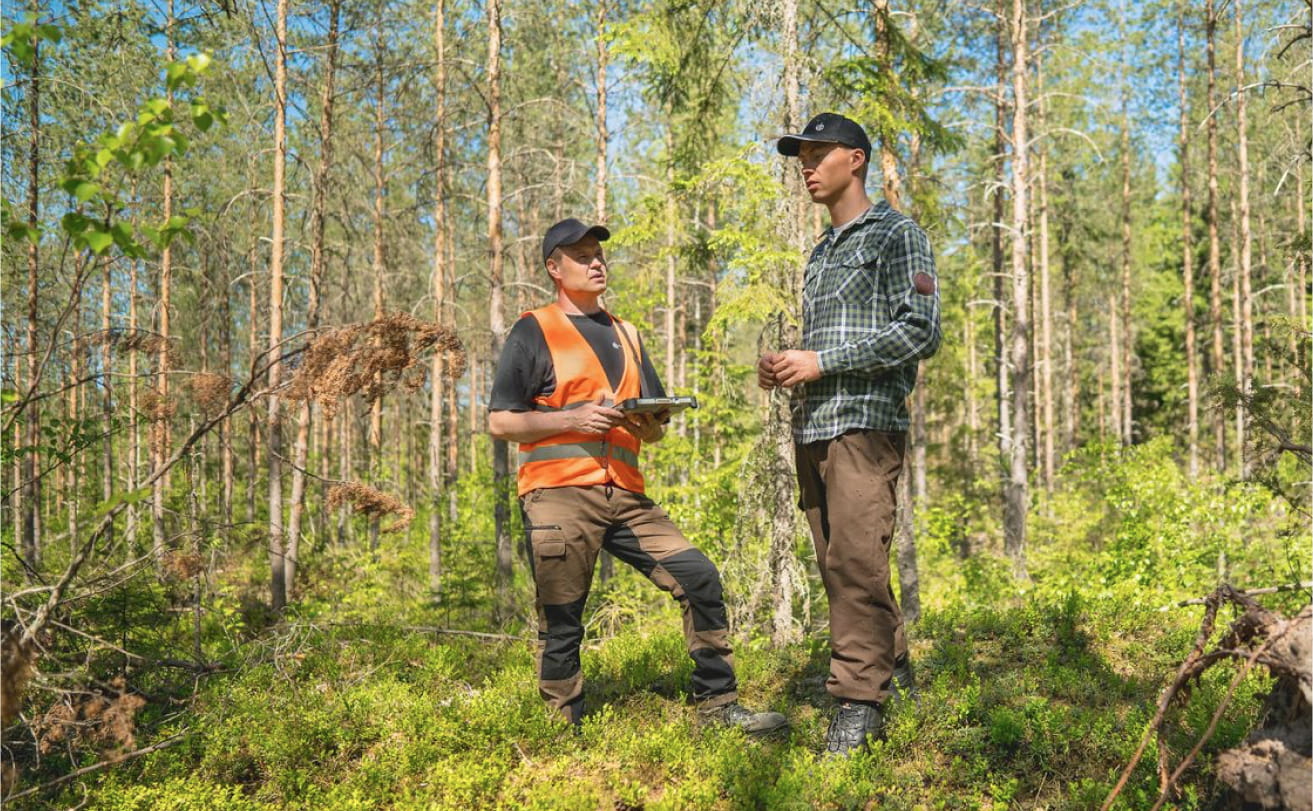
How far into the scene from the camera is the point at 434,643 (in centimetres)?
681

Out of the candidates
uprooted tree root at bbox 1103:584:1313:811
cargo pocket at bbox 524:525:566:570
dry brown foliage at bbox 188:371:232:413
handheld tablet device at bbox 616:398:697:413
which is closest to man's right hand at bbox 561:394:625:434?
handheld tablet device at bbox 616:398:697:413

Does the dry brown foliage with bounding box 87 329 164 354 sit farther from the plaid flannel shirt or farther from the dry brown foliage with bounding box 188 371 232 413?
the plaid flannel shirt

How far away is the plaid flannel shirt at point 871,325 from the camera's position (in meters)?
3.30

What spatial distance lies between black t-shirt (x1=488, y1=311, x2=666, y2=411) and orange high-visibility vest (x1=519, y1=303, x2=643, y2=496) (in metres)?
0.03

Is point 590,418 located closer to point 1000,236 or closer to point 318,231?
point 318,231

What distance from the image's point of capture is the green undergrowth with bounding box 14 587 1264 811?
10.3 feet

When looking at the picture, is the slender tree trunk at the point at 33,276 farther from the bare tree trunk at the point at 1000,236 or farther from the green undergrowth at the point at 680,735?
the bare tree trunk at the point at 1000,236

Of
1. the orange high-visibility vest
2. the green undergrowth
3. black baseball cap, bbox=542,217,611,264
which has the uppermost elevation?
black baseball cap, bbox=542,217,611,264

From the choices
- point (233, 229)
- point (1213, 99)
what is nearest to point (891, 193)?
point (233, 229)

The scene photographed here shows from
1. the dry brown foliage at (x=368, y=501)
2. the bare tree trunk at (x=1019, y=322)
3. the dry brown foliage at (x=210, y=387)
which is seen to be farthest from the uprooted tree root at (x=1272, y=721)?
the bare tree trunk at (x=1019, y=322)

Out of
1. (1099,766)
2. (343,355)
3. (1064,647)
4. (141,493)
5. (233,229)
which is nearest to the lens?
(141,493)

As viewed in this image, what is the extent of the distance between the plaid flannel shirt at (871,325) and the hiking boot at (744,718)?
53.4 inches

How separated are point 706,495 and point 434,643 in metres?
4.03

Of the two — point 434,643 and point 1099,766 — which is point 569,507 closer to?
point 1099,766
